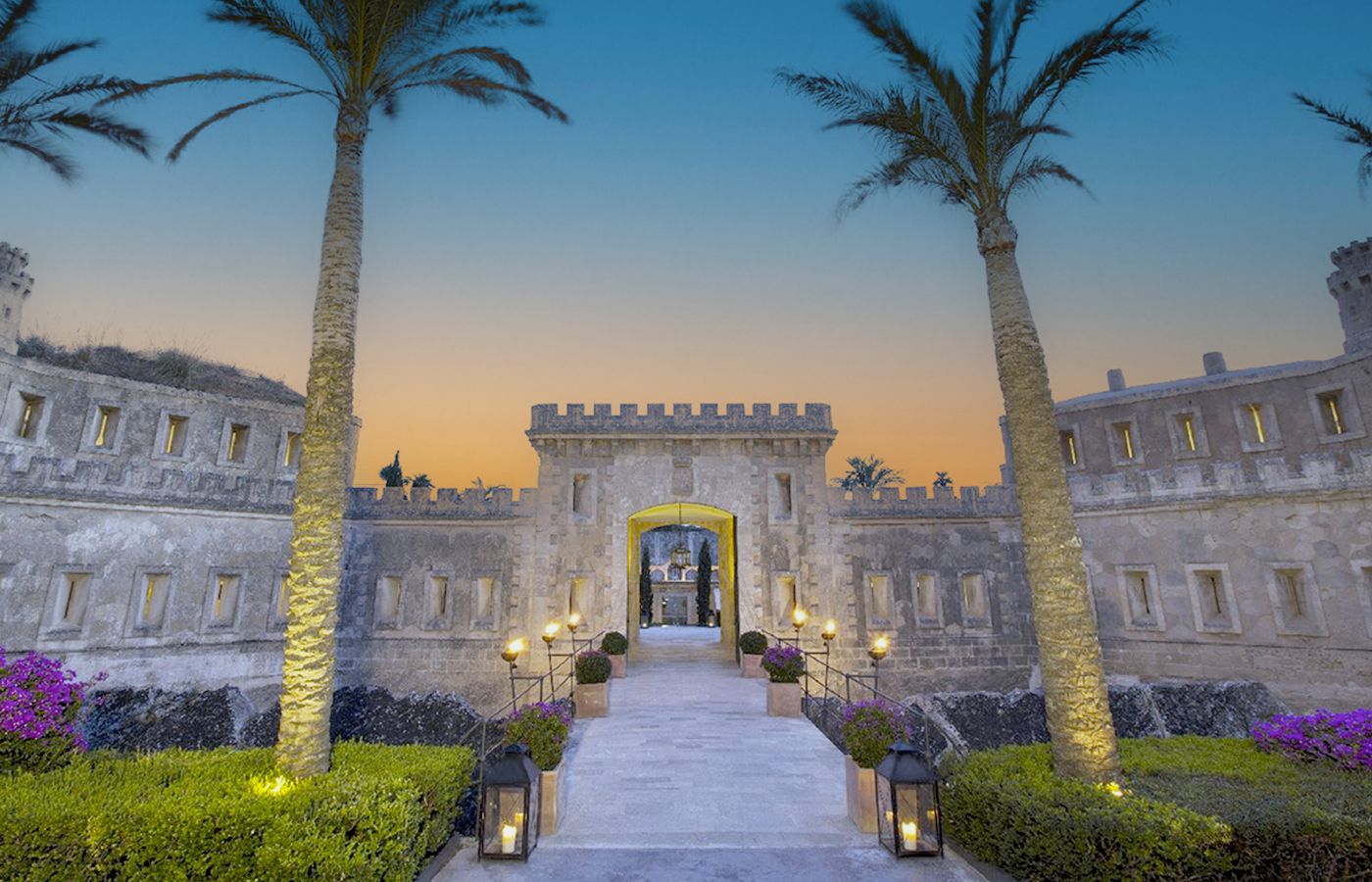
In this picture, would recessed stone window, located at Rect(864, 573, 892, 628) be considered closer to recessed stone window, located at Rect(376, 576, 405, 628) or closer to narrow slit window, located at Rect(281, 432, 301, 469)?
recessed stone window, located at Rect(376, 576, 405, 628)

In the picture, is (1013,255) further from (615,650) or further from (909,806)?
(615,650)

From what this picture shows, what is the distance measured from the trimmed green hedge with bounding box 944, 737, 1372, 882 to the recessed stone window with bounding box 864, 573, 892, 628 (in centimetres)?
1252

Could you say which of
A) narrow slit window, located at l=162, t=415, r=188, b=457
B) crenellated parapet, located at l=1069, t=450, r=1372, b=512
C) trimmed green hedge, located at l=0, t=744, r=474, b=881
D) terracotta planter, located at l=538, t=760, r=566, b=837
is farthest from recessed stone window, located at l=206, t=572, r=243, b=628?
crenellated parapet, located at l=1069, t=450, r=1372, b=512

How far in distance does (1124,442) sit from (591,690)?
23420mm

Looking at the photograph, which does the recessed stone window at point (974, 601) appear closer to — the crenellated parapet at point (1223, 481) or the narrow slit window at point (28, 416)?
the crenellated parapet at point (1223, 481)

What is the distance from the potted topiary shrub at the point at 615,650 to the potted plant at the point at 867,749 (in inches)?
428

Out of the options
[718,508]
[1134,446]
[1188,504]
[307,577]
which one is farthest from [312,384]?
[1134,446]

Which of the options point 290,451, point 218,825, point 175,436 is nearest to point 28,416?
point 175,436

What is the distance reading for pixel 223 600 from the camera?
→ 19281 mm

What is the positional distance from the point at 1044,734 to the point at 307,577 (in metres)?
20.9

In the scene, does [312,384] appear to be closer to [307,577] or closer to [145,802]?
[307,577]

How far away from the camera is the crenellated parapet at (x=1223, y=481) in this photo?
54.2 ft

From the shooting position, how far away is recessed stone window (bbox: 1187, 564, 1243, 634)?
17.9 m

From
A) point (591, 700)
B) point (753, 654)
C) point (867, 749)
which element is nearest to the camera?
point (867, 749)
